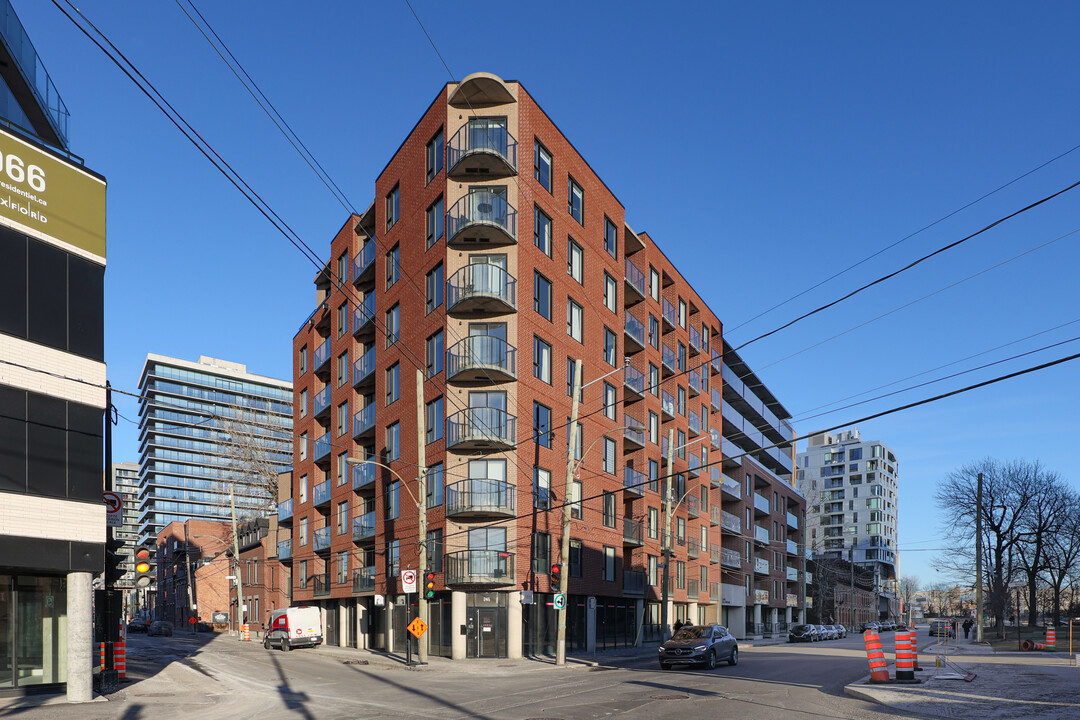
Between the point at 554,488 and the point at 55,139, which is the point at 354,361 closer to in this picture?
the point at 554,488

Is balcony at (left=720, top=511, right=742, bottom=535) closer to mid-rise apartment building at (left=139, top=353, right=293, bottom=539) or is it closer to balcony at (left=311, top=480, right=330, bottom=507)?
balcony at (left=311, top=480, right=330, bottom=507)

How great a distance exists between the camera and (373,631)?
47.0 meters

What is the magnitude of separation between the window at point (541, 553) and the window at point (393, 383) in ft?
32.9

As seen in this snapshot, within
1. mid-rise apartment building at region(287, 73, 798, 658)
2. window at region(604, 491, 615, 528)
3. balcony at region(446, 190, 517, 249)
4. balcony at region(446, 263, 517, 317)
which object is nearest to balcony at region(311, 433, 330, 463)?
mid-rise apartment building at region(287, 73, 798, 658)

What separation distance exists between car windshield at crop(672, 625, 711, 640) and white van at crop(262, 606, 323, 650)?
23040mm

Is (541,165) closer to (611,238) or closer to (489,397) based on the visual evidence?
(611,238)

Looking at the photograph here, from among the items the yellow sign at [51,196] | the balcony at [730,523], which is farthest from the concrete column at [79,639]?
the balcony at [730,523]

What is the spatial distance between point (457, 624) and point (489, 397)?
30.6ft

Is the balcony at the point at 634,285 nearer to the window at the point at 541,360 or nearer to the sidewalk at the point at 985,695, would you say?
the window at the point at 541,360

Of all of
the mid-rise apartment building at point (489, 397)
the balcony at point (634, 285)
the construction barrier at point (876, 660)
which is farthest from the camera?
the balcony at point (634, 285)

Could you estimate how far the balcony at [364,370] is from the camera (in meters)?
48.3

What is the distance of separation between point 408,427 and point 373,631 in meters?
12.0

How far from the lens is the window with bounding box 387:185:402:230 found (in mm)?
46469

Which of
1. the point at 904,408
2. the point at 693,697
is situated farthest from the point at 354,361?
the point at 904,408
